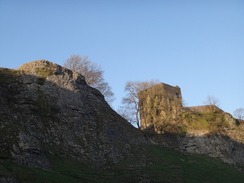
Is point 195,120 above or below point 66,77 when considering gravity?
below

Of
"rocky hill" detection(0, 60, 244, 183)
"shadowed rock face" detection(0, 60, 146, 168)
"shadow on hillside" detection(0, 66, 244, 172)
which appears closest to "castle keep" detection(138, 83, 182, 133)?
"rocky hill" detection(0, 60, 244, 183)

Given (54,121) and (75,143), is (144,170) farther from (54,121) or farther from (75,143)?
(54,121)

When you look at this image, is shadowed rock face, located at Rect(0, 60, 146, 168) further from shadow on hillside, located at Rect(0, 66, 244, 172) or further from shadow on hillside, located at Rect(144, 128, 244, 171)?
shadow on hillside, located at Rect(144, 128, 244, 171)

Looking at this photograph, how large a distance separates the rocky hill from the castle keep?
482 cm

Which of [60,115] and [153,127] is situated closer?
[60,115]

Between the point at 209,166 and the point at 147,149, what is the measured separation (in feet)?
25.4

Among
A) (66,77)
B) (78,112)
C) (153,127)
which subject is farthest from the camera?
(153,127)

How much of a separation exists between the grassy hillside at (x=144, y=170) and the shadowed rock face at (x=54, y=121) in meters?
1.34

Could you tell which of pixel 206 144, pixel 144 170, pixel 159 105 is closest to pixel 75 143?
pixel 144 170

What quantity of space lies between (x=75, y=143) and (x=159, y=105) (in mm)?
21018

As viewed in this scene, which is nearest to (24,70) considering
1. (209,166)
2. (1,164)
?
(1,164)

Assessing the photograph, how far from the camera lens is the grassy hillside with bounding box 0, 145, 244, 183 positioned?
66.9 feet

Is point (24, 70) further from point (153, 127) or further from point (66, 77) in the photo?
point (153, 127)

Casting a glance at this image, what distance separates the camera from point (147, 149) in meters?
35.0
